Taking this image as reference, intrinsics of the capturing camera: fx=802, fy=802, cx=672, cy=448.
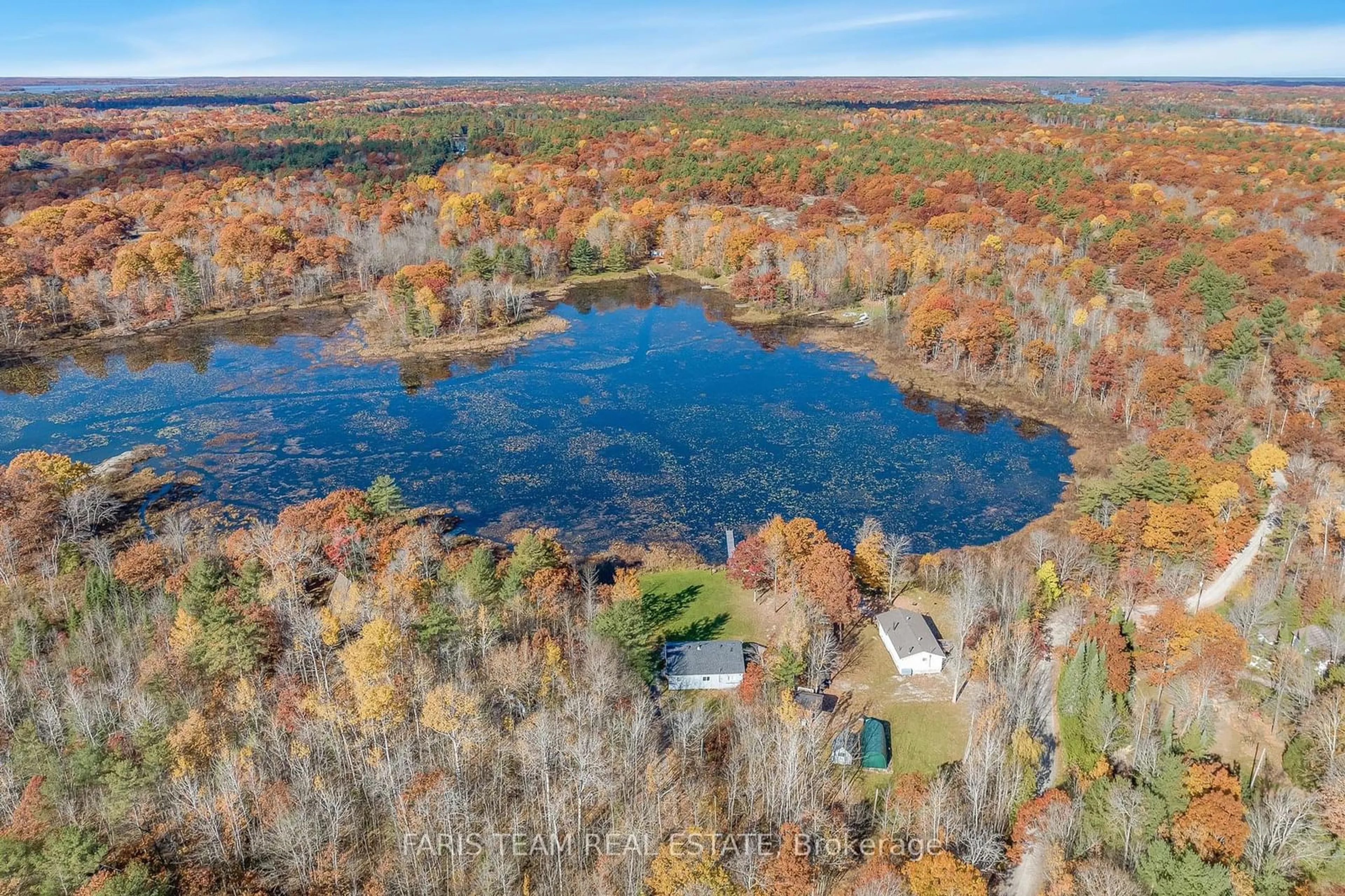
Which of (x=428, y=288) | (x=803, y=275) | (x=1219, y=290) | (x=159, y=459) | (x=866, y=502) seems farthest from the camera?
(x=803, y=275)

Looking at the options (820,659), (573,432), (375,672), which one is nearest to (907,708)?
(820,659)

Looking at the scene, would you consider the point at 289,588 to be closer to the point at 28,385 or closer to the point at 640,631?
the point at 640,631

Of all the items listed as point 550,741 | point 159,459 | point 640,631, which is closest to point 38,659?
point 550,741

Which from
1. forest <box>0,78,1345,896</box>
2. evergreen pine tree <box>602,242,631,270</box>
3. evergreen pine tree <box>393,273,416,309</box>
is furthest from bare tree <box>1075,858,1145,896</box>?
evergreen pine tree <box>602,242,631,270</box>

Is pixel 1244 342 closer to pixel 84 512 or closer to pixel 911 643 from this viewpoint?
pixel 911 643

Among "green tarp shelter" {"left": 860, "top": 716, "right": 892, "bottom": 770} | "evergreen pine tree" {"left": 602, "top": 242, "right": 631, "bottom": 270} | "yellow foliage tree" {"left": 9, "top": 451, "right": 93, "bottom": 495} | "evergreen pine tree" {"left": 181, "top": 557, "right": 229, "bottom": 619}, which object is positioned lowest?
"green tarp shelter" {"left": 860, "top": 716, "right": 892, "bottom": 770}

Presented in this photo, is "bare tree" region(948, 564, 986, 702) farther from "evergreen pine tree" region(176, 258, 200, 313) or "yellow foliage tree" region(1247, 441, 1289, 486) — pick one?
"evergreen pine tree" region(176, 258, 200, 313)

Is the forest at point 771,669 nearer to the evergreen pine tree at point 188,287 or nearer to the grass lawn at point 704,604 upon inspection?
the grass lawn at point 704,604
